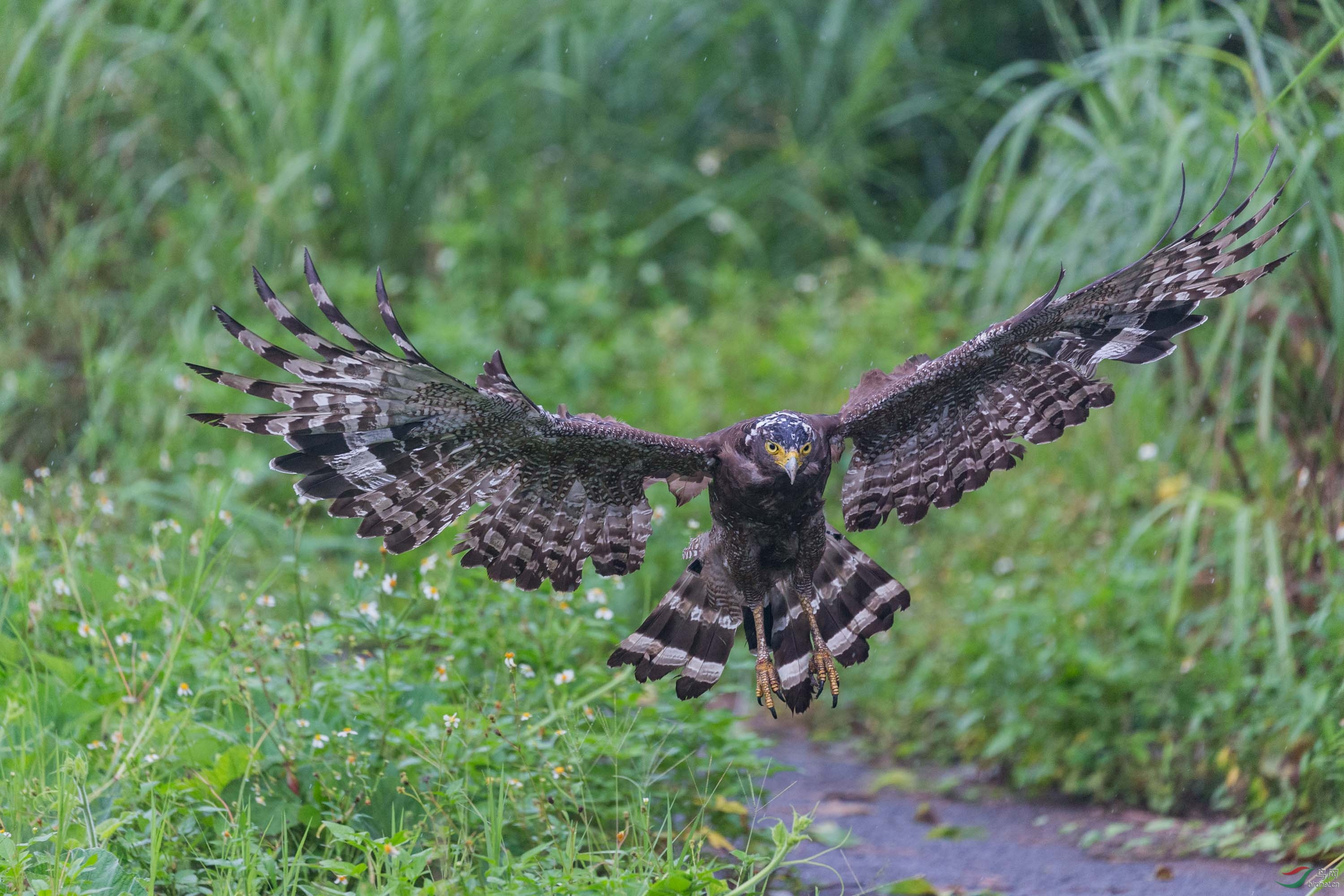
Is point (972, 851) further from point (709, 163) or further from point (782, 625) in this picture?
point (709, 163)

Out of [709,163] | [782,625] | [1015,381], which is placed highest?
[709,163]

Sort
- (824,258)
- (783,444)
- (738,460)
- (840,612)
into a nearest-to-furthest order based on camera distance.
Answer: (783,444), (738,460), (840,612), (824,258)

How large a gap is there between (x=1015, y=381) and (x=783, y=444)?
799 millimetres

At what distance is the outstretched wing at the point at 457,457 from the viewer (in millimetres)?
3127

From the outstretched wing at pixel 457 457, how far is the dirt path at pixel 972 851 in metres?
0.85

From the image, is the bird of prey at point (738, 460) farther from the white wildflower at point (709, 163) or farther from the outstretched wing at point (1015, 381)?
the white wildflower at point (709, 163)

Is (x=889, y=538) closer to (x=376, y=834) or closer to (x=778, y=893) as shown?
(x=778, y=893)

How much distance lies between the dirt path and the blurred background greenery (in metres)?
0.14

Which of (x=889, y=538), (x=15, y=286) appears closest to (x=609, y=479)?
(x=889, y=538)

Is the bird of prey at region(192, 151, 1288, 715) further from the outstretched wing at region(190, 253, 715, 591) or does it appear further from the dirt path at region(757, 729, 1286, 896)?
the dirt path at region(757, 729, 1286, 896)

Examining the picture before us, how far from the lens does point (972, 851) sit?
4184 mm

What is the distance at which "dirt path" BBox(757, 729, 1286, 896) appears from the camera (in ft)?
12.1
